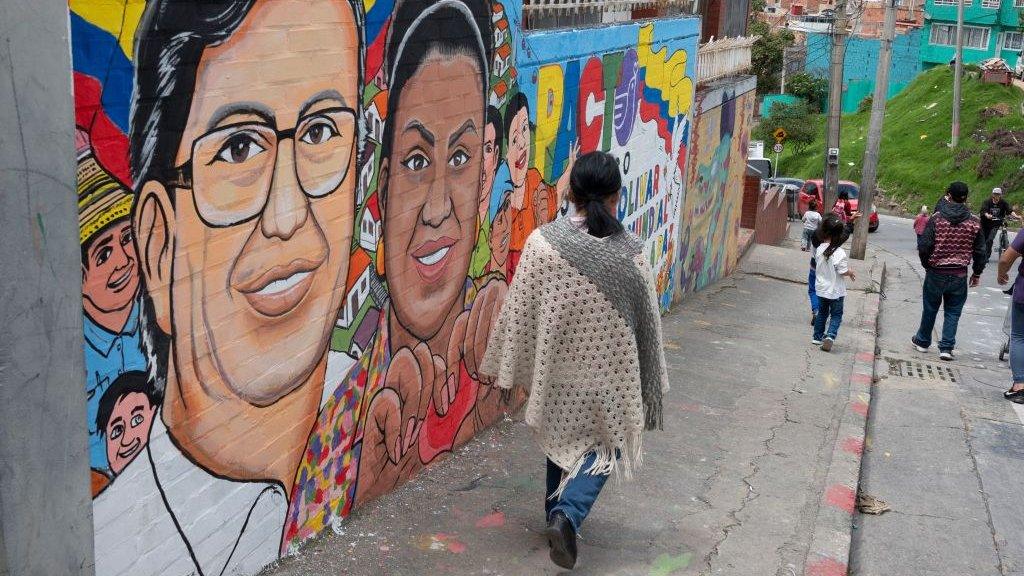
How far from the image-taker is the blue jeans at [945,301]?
10.2 metres

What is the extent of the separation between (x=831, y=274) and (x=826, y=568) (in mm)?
5414

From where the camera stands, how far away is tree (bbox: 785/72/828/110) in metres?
57.1

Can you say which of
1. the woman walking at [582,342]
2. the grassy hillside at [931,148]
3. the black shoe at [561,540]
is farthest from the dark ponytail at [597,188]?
the grassy hillside at [931,148]

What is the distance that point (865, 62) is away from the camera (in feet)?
211

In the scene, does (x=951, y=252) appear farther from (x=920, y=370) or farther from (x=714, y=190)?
(x=714, y=190)

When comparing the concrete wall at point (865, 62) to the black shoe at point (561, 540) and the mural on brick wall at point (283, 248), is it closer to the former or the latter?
the mural on brick wall at point (283, 248)

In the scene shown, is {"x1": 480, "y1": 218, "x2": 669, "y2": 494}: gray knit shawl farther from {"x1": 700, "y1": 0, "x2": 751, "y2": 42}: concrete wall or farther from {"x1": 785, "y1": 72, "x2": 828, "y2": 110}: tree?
{"x1": 785, "y1": 72, "x2": 828, "y2": 110}: tree

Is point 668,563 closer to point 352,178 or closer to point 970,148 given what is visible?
point 352,178

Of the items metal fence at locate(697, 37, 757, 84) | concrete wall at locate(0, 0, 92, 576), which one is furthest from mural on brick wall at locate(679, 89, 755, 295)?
concrete wall at locate(0, 0, 92, 576)

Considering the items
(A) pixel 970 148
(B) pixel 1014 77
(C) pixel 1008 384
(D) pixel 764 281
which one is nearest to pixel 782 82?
(B) pixel 1014 77

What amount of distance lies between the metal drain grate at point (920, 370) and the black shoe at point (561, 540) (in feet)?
21.0

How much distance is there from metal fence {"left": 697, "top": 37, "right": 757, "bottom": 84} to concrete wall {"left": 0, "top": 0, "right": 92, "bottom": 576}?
29.3 feet

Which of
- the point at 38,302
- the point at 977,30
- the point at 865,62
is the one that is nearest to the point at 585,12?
the point at 38,302

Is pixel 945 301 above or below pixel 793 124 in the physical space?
above
